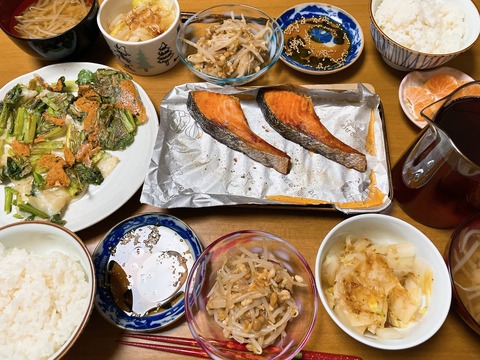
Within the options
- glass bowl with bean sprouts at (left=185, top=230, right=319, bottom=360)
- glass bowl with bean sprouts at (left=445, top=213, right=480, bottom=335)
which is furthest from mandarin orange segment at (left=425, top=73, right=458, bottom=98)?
glass bowl with bean sprouts at (left=185, top=230, right=319, bottom=360)

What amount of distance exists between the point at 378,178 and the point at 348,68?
1.97 feet

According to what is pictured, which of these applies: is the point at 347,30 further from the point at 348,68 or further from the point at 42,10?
the point at 42,10

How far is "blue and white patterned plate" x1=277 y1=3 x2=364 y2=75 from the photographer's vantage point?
6.12 ft

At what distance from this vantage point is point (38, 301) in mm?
1258

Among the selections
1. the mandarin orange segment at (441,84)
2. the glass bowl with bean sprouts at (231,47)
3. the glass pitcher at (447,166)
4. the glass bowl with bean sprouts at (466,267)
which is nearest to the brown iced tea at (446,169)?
the glass pitcher at (447,166)

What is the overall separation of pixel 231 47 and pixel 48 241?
1.12 metres

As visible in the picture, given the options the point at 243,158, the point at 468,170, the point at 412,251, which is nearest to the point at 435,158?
the point at 468,170

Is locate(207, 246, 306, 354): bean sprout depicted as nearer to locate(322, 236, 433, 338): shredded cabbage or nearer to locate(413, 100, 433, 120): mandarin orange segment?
locate(322, 236, 433, 338): shredded cabbage

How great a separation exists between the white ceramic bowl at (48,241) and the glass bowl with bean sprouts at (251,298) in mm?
316

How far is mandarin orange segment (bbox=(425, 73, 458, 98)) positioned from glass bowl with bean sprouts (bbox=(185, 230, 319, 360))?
0.97m

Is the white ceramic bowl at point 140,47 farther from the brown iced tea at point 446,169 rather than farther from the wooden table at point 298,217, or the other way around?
the brown iced tea at point 446,169

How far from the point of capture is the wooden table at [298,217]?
4.30ft

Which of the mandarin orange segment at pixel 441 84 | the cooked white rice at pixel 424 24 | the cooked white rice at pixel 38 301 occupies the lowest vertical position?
the cooked white rice at pixel 38 301

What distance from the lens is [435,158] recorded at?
4.29ft
